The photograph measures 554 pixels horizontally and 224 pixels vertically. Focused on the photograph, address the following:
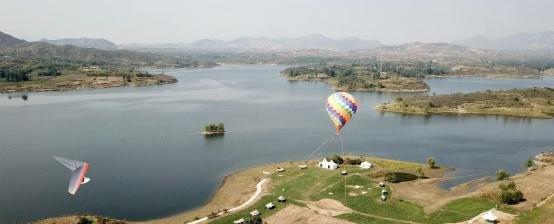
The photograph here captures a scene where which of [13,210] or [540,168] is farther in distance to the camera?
[540,168]

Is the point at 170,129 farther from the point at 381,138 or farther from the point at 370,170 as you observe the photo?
the point at 370,170

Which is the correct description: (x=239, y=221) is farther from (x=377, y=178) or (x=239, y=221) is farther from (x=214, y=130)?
(x=214, y=130)

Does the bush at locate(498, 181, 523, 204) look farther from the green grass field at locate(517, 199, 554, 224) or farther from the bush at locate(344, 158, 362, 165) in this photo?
the bush at locate(344, 158, 362, 165)

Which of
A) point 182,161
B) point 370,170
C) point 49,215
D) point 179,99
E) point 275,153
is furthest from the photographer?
point 179,99

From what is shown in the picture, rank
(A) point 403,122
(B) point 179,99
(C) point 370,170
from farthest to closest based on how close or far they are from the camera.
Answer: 1. (B) point 179,99
2. (A) point 403,122
3. (C) point 370,170

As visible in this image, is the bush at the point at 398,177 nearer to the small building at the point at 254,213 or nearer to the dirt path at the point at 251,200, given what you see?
the dirt path at the point at 251,200

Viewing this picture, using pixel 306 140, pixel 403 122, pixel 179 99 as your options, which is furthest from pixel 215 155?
pixel 179 99
